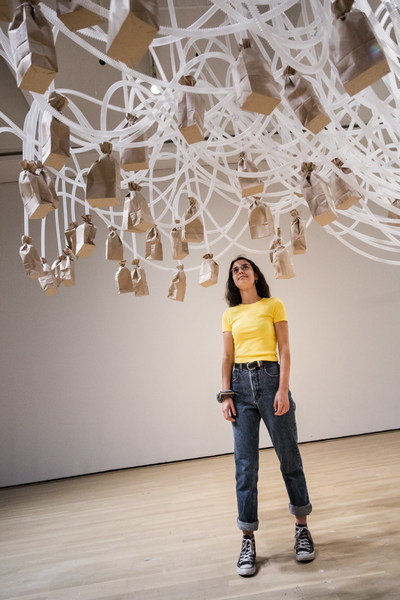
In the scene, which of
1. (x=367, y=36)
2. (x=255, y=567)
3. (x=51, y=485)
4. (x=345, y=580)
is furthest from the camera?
(x=51, y=485)

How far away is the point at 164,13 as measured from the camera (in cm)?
250

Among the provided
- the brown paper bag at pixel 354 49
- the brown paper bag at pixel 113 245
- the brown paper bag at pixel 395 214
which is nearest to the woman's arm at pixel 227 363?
the brown paper bag at pixel 113 245

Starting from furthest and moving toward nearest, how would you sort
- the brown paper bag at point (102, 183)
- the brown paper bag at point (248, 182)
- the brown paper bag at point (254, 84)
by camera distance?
1. the brown paper bag at point (248, 182)
2. the brown paper bag at point (102, 183)
3. the brown paper bag at point (254, 84)

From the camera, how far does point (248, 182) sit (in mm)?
1138

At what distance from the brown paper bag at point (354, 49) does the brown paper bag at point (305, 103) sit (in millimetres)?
127

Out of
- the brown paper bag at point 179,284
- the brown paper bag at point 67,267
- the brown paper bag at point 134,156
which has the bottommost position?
the brown paper bag at point 179,284

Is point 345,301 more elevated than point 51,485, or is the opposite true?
point 345,301

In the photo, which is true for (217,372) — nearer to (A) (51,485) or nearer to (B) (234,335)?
(A) (51,485)

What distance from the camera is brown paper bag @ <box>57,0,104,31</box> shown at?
59cm

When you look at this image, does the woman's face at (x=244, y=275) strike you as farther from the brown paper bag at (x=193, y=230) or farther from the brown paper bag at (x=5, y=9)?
the brown paper bag at (x=5, y=9)

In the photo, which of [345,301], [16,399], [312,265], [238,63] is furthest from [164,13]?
[16,399]

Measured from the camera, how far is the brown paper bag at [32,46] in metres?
0.59

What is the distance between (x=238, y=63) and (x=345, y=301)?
3904 mm

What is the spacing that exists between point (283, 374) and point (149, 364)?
9.05 feet
